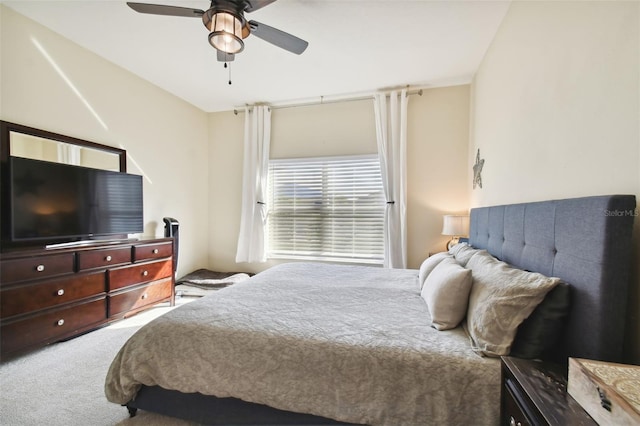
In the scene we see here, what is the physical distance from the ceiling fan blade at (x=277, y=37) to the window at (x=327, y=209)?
1.83 metres

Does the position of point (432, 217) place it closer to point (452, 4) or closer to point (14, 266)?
point (452, 4)

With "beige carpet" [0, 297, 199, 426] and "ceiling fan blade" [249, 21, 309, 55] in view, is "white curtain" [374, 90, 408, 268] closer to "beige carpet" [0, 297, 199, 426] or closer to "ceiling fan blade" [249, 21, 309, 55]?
"ceiling fan blade" [249, 21, 309, 55]

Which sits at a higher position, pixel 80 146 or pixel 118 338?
pixel 80 146

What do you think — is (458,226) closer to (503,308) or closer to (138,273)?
(503,308)

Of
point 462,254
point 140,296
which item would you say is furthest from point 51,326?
point 462,254

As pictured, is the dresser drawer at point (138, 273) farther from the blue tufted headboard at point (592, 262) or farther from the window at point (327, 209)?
the blue tufted headboard at point (592, 262)

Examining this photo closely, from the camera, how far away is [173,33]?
236cm

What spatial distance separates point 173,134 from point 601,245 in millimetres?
4328

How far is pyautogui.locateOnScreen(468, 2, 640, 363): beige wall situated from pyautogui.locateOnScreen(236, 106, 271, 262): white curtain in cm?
295

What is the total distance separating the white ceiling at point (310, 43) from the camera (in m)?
2.06

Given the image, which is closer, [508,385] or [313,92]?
[508,385]

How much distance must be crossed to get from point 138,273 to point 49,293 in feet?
2.31

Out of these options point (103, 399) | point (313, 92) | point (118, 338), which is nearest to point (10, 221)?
point (118, 338)

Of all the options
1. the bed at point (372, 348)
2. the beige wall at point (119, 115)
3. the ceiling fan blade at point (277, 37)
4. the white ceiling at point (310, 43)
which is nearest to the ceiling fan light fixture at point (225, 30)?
the ceiling fan blade at point (277, 37)
